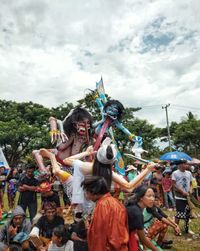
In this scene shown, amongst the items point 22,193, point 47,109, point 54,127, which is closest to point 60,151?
Answer: point 54,127

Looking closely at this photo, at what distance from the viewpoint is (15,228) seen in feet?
15.4

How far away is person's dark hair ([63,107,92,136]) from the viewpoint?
15.3ft

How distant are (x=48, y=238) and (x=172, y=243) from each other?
2.32 m

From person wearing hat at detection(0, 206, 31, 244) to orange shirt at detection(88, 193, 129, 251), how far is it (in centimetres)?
247

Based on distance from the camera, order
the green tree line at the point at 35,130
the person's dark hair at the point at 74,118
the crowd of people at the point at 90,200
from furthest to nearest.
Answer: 1. the green tree line at the point at 35,130
2. the person's dark hair at the point at 74,118
3. the crowd of people at the point at 90,200

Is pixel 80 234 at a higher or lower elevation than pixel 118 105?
lower

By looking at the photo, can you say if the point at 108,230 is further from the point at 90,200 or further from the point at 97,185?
the point at 90,200

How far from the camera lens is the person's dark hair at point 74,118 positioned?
15.3 feet

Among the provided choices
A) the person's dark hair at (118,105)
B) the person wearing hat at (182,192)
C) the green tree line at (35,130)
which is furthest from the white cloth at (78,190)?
the green tree line at (35,130)

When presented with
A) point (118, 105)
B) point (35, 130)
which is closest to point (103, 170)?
point (118, 105)

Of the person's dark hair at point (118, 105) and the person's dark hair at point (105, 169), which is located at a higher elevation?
the person's dark hair at point (118, 105)

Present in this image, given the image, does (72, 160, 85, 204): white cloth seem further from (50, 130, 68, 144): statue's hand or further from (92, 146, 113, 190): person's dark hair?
(50, 130, 68, 144): statue's hand

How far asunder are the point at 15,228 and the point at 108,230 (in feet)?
8.97

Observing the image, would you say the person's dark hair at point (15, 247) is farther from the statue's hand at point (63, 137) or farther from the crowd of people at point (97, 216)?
the statue's hand at point (63, 137)
